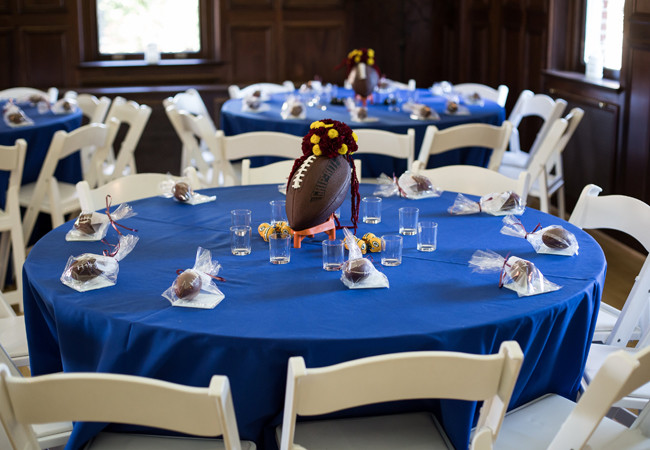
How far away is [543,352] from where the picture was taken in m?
2.04

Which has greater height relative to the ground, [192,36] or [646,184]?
[192,36]

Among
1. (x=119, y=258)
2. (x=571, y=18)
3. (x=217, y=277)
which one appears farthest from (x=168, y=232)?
(x=571, y=18)

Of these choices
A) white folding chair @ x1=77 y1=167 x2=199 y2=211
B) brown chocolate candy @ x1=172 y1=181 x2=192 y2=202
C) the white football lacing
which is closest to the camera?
the white football lacing

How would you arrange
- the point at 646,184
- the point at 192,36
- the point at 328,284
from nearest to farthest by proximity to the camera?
the point at 328,284, the point at 646,184, the point at 192,36

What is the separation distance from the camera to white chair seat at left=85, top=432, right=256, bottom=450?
1904mm

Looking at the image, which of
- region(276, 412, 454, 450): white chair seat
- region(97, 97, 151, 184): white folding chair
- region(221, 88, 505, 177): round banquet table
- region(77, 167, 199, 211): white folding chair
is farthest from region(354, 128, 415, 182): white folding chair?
region(276, 412, 454, 450): white chair seat

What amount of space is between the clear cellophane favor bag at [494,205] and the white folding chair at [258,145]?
113 cm

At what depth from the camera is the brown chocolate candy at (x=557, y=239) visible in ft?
7.52

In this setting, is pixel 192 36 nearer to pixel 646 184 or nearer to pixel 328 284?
pixel 646 184

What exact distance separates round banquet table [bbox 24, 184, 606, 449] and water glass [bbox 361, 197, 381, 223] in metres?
0.25

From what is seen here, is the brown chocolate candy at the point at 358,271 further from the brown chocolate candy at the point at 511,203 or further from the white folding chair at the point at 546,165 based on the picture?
the white folding chair at the point at 546,165

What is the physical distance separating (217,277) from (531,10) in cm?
487

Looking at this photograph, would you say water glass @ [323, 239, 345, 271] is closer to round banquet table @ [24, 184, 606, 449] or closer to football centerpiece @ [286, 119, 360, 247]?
round banquet table @ [24, 184, 606, 449]

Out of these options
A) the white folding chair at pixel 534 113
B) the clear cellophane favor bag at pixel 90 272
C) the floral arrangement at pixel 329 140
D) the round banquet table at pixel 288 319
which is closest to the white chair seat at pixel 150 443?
the round banquet table at pixel 288 319
